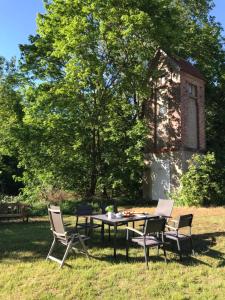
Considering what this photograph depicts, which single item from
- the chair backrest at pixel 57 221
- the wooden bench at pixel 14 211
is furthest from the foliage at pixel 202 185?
the chair backrest at pixel 57 221

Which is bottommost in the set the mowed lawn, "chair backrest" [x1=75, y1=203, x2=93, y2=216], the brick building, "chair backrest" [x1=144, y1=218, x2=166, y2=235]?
the mowed lawn

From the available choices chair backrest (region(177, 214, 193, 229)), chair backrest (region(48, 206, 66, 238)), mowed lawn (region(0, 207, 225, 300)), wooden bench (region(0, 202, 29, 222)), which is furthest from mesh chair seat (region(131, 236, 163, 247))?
wooden bench (region(0, 202, 29, 222))

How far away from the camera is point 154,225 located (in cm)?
796

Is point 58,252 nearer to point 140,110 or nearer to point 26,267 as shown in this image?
point 26,267

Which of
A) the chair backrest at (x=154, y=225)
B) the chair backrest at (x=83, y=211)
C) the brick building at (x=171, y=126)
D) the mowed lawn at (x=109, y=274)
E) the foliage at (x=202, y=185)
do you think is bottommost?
the mowed lawn at (x=109, y=274)

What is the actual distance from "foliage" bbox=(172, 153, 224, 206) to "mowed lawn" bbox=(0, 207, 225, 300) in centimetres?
929

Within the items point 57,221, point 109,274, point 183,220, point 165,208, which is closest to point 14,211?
point 165,208

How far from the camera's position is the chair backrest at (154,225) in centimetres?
784

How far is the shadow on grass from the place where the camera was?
8.27m

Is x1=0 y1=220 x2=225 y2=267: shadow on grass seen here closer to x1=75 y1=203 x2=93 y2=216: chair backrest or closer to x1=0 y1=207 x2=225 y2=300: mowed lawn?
x1=0 y1=207 x2=225 y2=300: mowed lawn

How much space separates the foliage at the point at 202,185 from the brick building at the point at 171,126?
2.41 m

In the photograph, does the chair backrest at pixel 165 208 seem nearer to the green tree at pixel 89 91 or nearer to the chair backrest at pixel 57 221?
the chair backrest at pixel 57 221

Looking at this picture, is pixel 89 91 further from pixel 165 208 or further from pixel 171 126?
pixel 165 208

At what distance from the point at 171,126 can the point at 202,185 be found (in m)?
4.82
